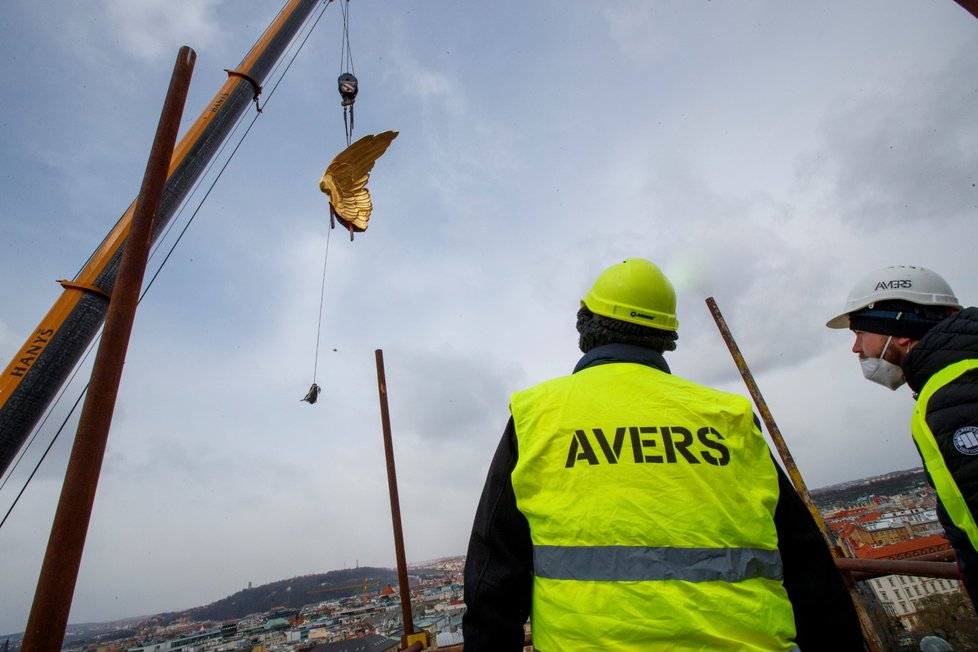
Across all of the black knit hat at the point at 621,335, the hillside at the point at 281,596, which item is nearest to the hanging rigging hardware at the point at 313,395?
the black knit hat at the point at 621,335

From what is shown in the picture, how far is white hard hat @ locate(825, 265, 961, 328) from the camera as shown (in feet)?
7.43

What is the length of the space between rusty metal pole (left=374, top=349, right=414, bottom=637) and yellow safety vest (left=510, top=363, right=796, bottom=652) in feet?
24.3

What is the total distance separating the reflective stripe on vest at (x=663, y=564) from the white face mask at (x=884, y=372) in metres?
1.95

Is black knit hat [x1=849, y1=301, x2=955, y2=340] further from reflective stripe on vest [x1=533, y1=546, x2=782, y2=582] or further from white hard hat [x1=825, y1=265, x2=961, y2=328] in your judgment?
reflective stripe on vest [x1=533, y1=546, x2=782, y2=582]

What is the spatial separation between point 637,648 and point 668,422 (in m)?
0.58

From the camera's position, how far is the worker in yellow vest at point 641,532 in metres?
1.06

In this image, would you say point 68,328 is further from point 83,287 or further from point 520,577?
point 520,577

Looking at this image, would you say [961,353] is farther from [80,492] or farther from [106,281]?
[106,281]

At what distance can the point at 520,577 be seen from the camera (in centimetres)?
133

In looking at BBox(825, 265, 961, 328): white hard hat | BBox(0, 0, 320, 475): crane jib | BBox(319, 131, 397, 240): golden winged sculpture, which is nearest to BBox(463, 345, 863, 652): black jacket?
BBox(825, 265, 961, 328): white hard hat

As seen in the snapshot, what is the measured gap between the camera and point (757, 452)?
1.31m

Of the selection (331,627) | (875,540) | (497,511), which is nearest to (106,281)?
(497,511)

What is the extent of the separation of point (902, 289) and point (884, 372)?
1.56ft

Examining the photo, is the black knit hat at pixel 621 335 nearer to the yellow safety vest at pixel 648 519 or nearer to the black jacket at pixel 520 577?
the yellow safety vest at pixel 648 519
